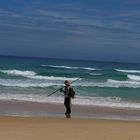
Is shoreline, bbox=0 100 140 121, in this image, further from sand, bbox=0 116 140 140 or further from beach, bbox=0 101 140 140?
sand, bbox=0 116 140 140

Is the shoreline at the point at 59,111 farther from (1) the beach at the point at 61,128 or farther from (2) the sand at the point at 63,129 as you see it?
(2) the sand at the point at 63,129

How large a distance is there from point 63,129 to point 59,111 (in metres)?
6.51

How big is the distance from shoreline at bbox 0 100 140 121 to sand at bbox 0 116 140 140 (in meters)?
2.42

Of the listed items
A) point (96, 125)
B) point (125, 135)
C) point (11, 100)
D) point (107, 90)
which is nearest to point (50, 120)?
point (96, 125)


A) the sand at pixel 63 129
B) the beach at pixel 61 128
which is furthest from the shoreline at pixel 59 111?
the sand at pixel 63 129

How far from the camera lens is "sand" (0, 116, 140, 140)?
1175cm

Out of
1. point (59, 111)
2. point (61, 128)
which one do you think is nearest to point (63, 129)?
point (61, 128)

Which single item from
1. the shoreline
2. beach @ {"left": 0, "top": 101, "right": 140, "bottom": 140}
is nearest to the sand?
beach @ {"left": 0, "top": 101, "right": 140, "bottom": 140}

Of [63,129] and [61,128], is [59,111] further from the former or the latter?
[63,129]

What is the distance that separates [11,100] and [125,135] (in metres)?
11.1

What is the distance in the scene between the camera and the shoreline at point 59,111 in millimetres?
18266

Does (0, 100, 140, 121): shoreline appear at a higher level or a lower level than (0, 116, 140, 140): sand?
lower

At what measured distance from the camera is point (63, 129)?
13.2m

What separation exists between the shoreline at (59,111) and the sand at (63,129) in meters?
2.42
